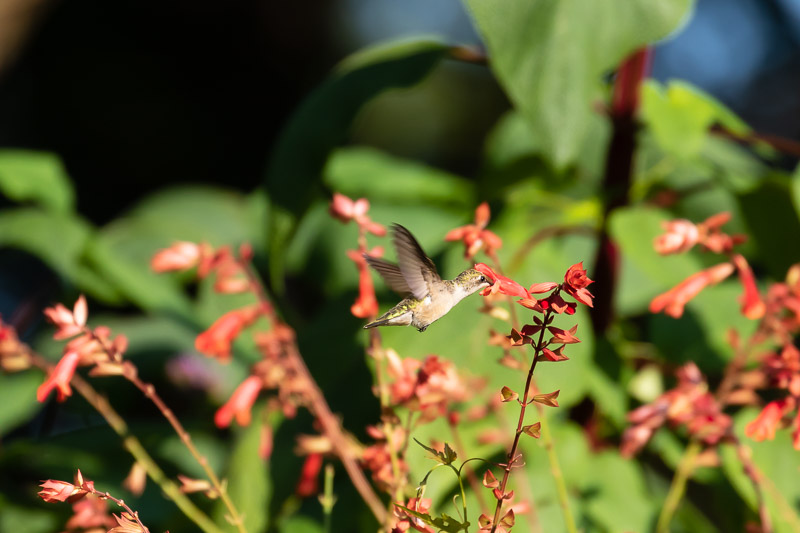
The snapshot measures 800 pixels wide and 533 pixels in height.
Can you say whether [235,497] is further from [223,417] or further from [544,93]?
[544,93]

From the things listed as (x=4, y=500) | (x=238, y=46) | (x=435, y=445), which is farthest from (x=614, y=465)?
(x=238, y=46)

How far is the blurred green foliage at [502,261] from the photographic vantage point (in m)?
0.59

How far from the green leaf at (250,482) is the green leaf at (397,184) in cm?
28

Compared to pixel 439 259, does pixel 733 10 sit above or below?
below

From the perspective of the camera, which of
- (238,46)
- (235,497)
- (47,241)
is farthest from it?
(238,46)

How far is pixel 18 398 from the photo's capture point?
2.77 feet

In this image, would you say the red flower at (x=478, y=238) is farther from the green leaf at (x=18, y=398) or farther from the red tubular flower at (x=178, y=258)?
the green leaf at (x=18, y=398)

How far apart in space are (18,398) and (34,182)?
0.35 meters

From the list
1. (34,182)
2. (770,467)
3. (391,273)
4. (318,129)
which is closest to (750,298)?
(770,467)

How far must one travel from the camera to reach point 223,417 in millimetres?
614

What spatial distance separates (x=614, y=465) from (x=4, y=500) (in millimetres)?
519

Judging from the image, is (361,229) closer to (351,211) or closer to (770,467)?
(351,211)

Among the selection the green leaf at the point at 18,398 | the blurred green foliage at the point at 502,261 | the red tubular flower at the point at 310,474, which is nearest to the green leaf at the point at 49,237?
the blurred green foliage at the point at 502,261

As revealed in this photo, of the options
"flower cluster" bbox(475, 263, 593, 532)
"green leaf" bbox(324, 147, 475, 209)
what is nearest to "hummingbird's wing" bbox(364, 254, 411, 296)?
"flower cluster" bbox(475, 263, 593, 532)
